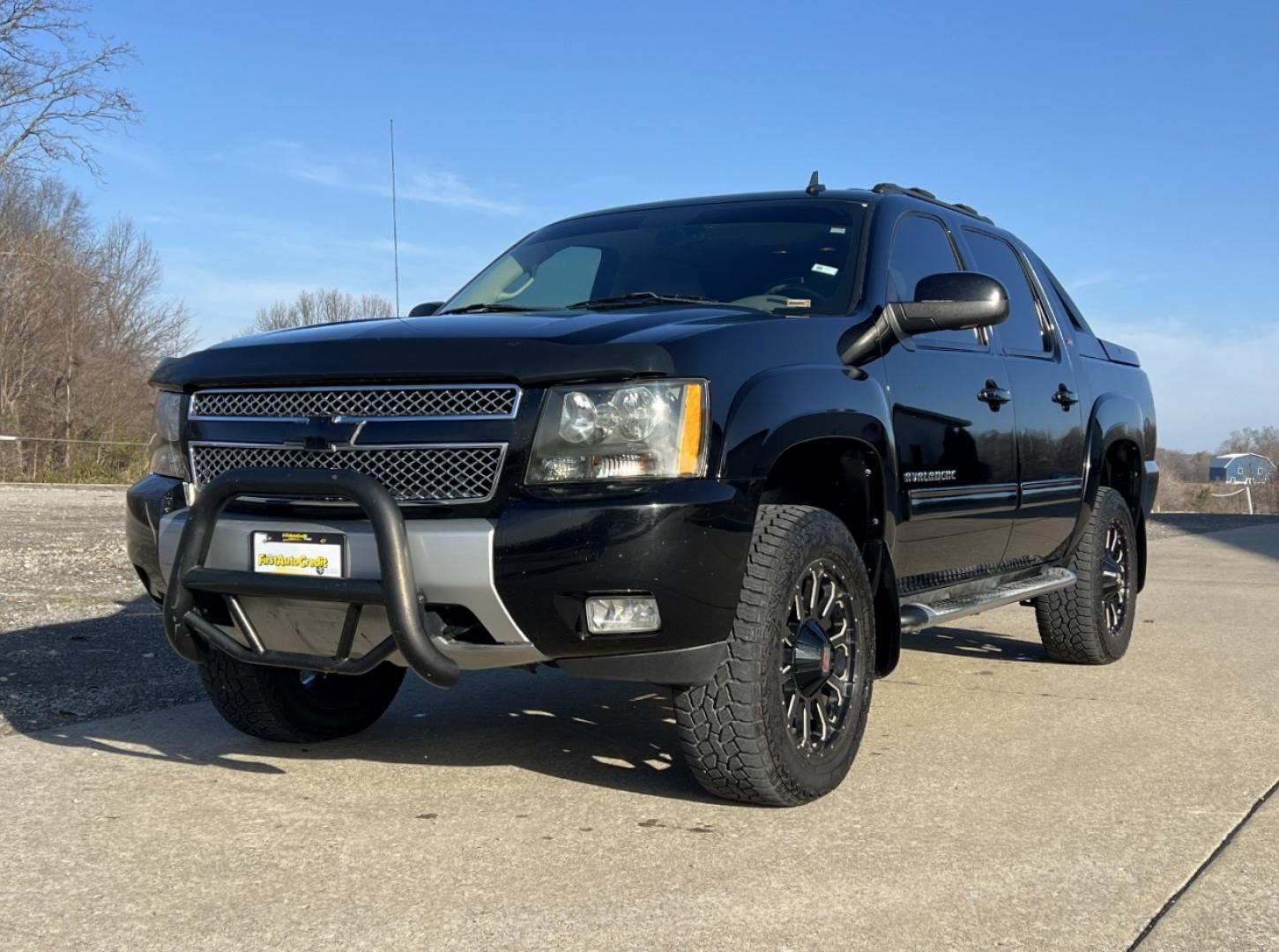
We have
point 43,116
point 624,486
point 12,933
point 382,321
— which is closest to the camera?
point 12,933

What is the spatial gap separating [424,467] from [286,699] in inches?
55.8

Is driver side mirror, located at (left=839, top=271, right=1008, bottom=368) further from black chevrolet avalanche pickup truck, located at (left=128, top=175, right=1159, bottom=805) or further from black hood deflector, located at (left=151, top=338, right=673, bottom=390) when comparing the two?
black hood deflector, located at (left=151, top=338, right=673, bottom=390)

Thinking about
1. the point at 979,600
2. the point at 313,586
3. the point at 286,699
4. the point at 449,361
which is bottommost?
the point at 286,699

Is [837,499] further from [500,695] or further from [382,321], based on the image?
[500,695]

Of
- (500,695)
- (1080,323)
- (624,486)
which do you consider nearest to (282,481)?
(624,486)

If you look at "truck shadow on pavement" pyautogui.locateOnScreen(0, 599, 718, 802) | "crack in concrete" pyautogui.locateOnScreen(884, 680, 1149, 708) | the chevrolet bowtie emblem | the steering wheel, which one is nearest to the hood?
the chevrolet bowtie emblem

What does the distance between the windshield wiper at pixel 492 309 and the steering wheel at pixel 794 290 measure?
0.82m

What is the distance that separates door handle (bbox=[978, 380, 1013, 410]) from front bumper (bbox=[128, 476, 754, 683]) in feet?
6.40

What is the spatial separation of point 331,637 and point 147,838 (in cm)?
70

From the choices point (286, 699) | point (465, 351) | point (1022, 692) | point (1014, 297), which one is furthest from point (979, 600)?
point (286, 699)

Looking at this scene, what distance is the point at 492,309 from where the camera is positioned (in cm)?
487

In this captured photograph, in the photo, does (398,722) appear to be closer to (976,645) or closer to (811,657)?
(811,657)

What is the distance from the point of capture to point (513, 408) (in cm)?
347

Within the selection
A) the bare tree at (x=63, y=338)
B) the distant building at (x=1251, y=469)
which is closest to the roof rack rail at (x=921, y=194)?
the bare tree at (x=63, y=338)
